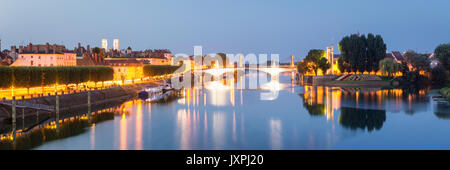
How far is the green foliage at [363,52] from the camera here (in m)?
91.1

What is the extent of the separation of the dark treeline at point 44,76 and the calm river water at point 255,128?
8932 millimetres

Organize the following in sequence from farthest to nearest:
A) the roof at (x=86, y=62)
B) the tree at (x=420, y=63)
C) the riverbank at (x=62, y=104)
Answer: the roof at (x=86, y=62), the tree at (x=420, y=63), the riverbank at (x=62, y=104)

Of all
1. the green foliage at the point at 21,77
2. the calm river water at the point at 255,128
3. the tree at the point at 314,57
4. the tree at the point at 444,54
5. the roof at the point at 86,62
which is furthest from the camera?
the tree at the point at 314,57

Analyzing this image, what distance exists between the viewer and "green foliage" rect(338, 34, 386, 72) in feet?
299

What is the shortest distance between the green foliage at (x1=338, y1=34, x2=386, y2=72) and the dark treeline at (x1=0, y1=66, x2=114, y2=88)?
5019 centimetres

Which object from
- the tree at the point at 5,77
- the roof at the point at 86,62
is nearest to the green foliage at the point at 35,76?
the tree at the point at 5,77

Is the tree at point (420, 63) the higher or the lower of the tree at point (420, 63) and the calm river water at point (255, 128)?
the higher

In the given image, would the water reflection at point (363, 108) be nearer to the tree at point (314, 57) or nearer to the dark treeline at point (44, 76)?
the dark treeline at point (44, 76)

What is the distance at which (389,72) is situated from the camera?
8762cm

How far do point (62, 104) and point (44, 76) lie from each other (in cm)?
830

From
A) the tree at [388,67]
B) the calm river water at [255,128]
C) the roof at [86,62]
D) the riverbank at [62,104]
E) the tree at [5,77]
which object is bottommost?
the calm river water at [255,128]

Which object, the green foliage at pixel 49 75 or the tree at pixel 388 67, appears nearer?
the green foliage at pixel 49 75
